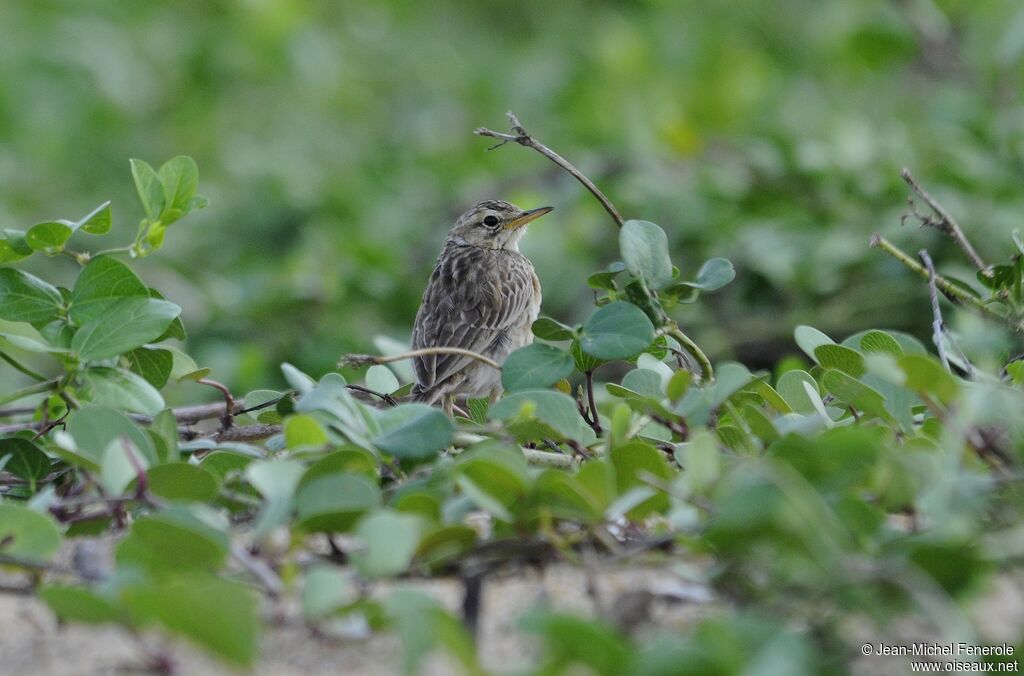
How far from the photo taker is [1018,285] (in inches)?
104

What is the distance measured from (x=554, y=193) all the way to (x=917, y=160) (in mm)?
1968

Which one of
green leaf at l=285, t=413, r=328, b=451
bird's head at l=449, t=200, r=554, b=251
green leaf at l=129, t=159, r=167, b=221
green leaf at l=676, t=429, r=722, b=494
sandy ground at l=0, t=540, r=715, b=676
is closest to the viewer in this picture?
sandy ground at l=0, t=540, r=715, b=676

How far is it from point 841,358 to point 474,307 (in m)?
2.43

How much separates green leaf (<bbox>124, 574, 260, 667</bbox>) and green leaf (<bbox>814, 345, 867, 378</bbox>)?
1.39m

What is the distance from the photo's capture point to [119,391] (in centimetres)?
257

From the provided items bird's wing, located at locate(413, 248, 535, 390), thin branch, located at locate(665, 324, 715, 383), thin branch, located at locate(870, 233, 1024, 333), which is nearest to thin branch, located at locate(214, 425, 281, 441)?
thin branch, located at locate(665, 324, 715, 383)

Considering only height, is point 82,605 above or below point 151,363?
above

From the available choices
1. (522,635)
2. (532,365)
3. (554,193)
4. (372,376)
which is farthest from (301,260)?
(522,635)

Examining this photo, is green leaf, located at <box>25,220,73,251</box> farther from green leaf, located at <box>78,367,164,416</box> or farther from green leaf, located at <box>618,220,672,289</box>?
green leaf, located at <box>618,220,672,289</box>

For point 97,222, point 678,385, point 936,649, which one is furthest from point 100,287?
point 936,649

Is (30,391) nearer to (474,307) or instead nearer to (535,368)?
(535,368)

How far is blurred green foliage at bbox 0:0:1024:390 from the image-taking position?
218 inches

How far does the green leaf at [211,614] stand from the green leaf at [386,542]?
20 cm

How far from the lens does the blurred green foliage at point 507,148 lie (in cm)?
553
